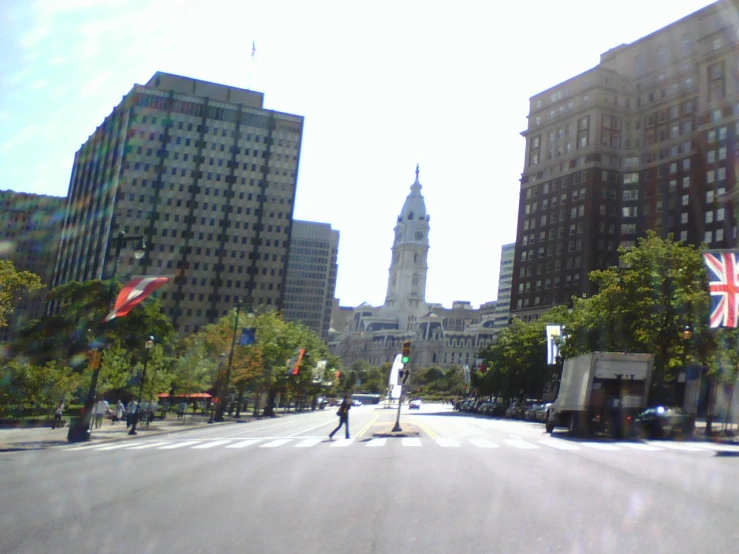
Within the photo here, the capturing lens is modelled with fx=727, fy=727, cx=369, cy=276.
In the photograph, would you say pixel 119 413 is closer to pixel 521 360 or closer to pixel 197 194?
pixel 521 360

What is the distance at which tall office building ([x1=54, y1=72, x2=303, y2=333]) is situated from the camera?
14650 centimetres

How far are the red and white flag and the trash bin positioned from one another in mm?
4028

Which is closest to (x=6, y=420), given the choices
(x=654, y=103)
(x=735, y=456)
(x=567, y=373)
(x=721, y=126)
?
(x=567, y=373)

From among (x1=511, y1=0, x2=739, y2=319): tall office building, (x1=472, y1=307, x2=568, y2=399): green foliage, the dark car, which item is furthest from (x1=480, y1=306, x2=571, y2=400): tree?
the dark car

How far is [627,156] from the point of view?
391ft

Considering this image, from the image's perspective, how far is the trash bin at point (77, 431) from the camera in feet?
90.4

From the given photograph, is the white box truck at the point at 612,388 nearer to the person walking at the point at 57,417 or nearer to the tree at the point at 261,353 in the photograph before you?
the person walking at the point at 57,417

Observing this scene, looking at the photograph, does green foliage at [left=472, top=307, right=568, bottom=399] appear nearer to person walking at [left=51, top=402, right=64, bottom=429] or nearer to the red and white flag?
person walking at [left=51, top=402, right=64, bottom=429]

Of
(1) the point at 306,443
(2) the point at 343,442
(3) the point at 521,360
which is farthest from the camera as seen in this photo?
(3) the point at 521,360

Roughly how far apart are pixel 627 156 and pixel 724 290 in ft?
329

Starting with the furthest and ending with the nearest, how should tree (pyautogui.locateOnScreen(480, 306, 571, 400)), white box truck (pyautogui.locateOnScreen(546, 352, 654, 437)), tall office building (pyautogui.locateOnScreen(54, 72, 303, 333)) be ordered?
tall office building (pyautogui.locateOnScreen(54, 72, 303, 333)) → tree (pyautogui.locateOnScreen(480, 306, 571, 400)) → white box truck (pyautogui.locateOnScreen(546, 352, 654, 437))

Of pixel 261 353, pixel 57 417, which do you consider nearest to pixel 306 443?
pixel 57 417

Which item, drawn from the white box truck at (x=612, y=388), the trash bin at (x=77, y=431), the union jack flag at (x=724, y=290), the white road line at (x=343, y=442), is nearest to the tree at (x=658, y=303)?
the white box truck at (x=612, y=388)

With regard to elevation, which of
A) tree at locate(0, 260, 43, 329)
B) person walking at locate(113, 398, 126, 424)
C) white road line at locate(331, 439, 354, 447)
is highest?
tree at locate(0, 260, 43, 329)
